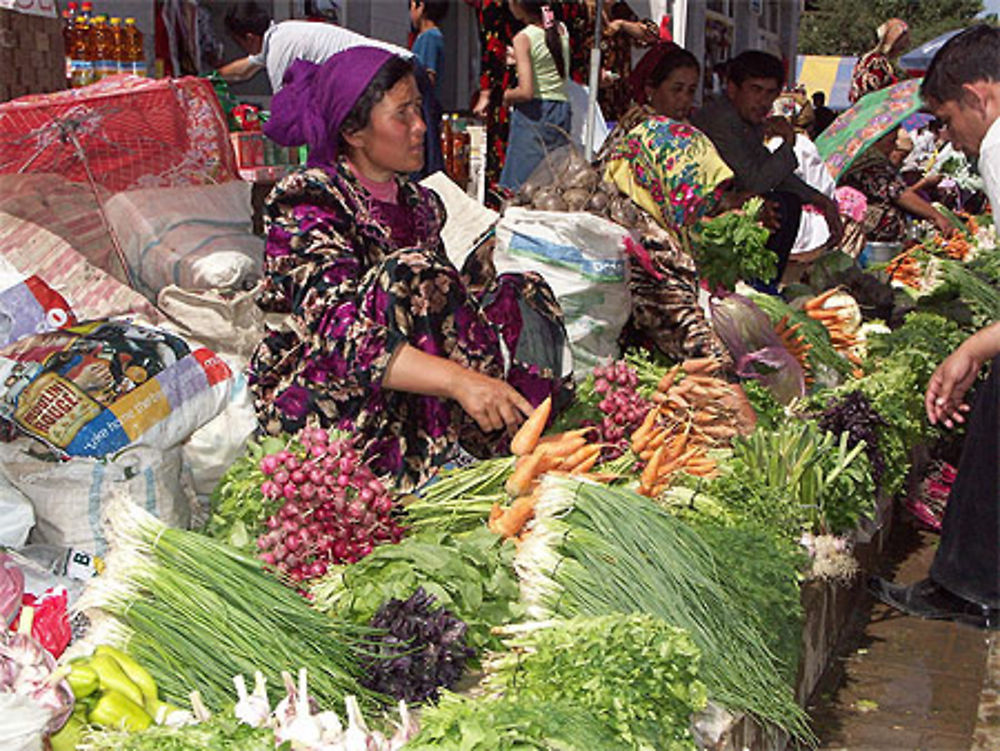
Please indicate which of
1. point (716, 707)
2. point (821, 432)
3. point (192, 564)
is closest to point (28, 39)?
point (192, 564)

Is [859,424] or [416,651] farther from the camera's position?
[859,424]

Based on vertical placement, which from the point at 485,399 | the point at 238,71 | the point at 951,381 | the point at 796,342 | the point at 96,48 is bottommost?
the point at 796,342

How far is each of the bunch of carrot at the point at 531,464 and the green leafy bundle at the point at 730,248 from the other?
6.08 ft

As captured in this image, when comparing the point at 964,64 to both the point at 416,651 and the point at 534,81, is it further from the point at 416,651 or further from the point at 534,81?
the point at 534,81

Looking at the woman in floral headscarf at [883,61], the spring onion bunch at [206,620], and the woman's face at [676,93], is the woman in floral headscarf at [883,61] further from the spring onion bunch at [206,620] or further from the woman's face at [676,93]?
the spring onion bunch at [206,620]

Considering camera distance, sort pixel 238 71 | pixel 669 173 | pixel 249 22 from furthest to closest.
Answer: pixel 249 22 → pixel 238 71 → pixel 669 173

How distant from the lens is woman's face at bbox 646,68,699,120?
5414 millimetres

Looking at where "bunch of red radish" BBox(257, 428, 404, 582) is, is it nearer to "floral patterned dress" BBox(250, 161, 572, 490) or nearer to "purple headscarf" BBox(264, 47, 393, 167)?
"floral patterned dress" BBox(250, 161, 572, 490)

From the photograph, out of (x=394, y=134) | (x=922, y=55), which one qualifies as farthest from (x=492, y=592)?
(x=922, y=55)

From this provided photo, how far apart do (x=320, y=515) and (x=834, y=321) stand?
3.71m

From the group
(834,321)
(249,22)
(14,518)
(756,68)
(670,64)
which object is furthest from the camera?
(249,22)

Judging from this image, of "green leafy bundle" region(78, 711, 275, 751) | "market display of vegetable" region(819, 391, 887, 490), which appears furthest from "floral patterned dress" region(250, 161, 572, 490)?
"market display of vegetable" region(819, 391, 887, 490)

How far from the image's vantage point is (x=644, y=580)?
251 cm

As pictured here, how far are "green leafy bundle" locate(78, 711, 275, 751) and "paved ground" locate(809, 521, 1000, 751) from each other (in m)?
1.99
